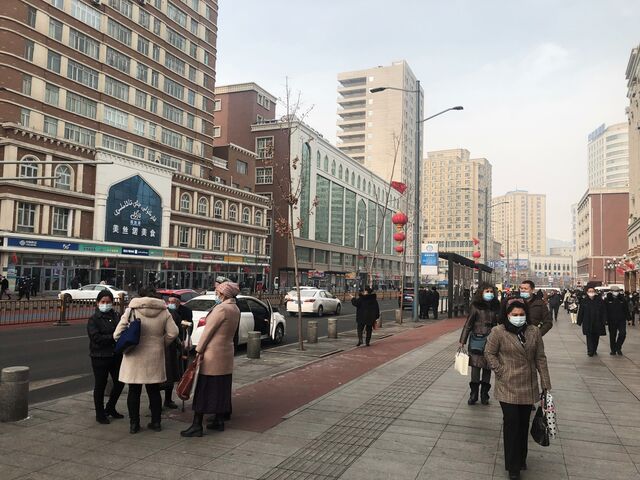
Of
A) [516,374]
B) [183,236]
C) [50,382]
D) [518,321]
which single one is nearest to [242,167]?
[183,236]

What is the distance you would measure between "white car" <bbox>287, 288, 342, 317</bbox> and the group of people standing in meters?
19.7

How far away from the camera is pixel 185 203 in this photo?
2157 inches

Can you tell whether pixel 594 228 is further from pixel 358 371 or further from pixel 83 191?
pixel 358 371

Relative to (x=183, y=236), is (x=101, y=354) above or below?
below

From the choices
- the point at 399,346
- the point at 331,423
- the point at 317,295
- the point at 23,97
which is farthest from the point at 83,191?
the point at 331,423

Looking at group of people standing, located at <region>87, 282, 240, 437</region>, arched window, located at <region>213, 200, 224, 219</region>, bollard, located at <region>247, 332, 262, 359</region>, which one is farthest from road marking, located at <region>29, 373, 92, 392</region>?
arched window, located at <region>213, 200, 224, 219</region>

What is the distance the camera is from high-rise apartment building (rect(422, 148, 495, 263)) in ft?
427

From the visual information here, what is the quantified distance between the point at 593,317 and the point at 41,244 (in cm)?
3804

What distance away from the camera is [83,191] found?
42.6m

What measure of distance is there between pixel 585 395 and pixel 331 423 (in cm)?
455

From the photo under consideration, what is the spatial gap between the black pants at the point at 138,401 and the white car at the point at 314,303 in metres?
19.9

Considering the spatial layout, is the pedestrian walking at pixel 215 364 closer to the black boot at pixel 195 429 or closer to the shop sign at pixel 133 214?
the black boot at pixel 195 429

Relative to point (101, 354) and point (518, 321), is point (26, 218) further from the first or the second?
point (518, 321)

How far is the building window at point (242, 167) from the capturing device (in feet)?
222
